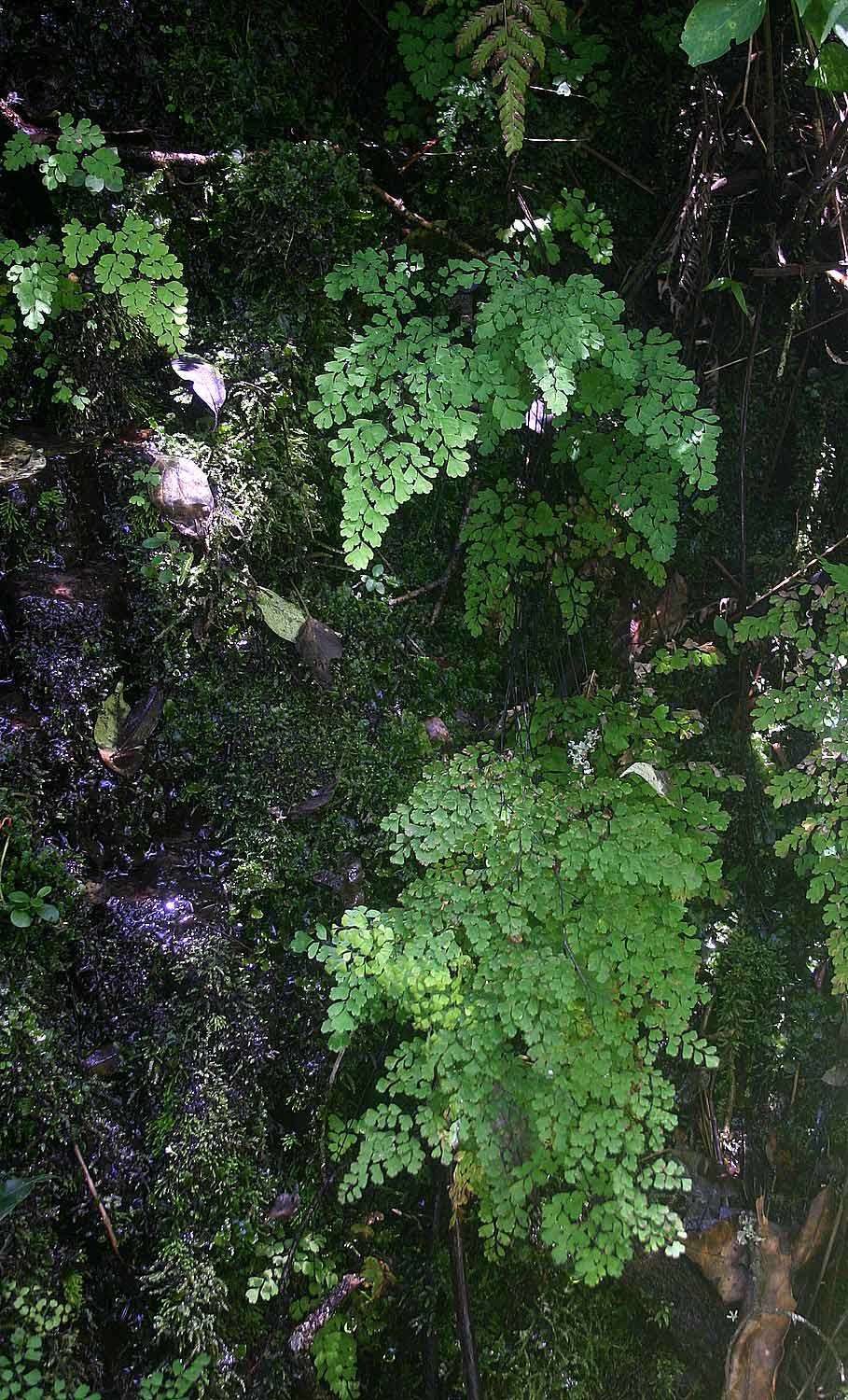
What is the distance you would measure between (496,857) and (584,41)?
7.72 feet

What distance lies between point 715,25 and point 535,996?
1983 mm

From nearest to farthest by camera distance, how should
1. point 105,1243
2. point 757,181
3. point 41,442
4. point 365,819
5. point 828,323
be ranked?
1. point 105,1243
2. point 41,442
3. point 365,819
4. point 757,181
5. point 828,323

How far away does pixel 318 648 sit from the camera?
2387 millimetres

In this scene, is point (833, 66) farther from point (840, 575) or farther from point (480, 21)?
point (840, 575)

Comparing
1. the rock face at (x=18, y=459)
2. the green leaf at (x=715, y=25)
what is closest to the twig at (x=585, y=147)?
the green leaf at (x=715, y=25)

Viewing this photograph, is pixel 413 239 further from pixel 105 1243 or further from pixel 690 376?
pixel 105 1243

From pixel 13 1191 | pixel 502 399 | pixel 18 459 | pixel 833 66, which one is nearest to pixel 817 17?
pixel 833 66

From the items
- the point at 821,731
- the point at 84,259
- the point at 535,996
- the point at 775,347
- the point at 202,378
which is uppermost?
the point at 775,347

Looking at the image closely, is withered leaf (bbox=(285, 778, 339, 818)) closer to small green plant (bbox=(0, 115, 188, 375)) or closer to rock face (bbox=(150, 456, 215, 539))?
rock face (bbox=(150, 456, 215, 539))

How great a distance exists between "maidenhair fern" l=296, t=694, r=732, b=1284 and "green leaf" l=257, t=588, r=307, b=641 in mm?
552

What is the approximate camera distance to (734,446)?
2.89 metres

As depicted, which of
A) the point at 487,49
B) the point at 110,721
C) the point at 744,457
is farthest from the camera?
the point at 744,457

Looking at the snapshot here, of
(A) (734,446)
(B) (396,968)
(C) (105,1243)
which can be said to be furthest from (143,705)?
(A) (734,446)

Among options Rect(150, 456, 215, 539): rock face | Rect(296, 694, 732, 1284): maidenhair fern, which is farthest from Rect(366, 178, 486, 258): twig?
Rect(296, 694, 732, 1284): maidenhair fern
